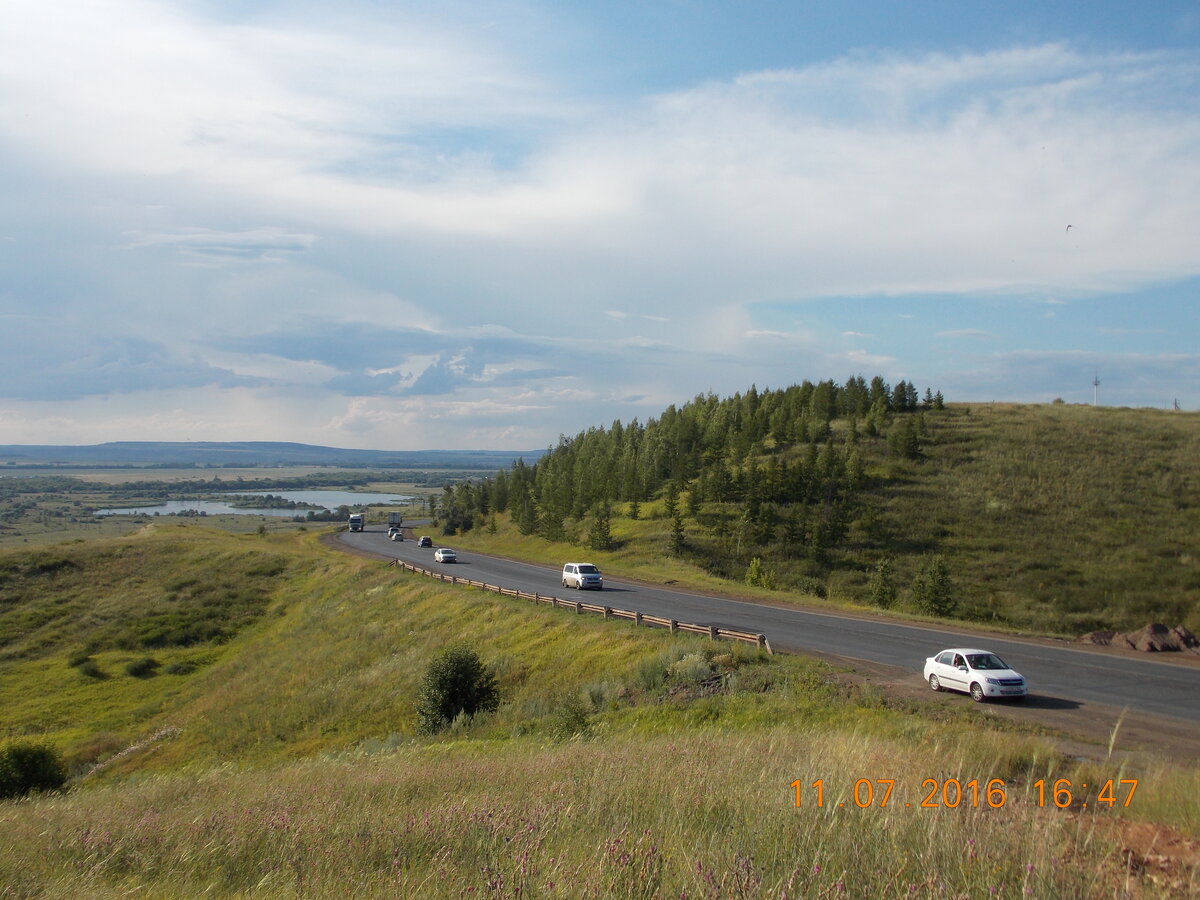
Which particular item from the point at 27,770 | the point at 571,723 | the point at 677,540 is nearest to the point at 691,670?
the point at 571,723

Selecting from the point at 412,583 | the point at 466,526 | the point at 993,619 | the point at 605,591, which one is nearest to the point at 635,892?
the point at 605,591

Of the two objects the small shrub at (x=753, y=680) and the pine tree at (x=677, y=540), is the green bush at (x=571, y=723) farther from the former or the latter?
the pine tree at (x=677, y=540)

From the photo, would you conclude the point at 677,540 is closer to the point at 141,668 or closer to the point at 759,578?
the point at 759,578

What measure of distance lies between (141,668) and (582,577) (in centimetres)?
2600

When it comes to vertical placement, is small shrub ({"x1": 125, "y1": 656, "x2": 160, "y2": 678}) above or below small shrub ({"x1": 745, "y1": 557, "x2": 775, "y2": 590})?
below

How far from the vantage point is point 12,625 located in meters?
52.6

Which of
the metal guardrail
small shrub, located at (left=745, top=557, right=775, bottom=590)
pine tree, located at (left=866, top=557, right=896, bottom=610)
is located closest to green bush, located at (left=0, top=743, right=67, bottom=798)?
the metal guardrail

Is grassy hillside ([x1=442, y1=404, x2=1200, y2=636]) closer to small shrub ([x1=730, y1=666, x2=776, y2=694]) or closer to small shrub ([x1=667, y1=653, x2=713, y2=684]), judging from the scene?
small shrub ([x1=667, y1=653, x2=713, y2=684])

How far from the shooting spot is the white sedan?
56.5 feet

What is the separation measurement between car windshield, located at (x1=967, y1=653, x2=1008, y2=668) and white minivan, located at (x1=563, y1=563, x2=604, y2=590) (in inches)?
1036

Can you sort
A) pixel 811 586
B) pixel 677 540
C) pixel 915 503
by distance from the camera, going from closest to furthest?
1. pixel 811 586
2. pixel 677 540
3. pixel 915 503

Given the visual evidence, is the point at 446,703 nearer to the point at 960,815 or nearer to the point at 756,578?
the point at 960,815

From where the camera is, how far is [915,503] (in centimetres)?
6819

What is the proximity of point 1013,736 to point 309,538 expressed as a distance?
3853 inches
